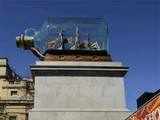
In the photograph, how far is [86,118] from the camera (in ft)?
74.6

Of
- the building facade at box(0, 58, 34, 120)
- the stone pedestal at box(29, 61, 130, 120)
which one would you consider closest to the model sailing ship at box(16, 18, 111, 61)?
the stone pedestal at box(29, 61, 130, 120)

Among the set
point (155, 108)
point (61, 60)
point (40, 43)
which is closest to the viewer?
point (155, 108)

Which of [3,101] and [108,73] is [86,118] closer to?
[108,73]

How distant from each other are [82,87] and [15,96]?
2491 inches

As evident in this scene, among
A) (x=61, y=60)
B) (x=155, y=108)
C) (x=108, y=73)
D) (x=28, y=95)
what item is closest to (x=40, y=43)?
(x=61, y=60)

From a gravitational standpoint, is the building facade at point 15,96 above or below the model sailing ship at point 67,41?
below

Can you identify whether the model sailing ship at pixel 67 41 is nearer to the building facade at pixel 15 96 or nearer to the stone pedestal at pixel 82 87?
the stone pedestal at pixel 82 87

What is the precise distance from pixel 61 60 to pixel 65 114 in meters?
2.81

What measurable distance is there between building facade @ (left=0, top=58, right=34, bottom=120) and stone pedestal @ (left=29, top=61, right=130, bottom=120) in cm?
6081

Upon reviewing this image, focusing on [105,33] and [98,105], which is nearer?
[98,105]

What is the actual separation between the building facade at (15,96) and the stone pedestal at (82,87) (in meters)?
60.8

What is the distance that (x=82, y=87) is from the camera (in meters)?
23.7

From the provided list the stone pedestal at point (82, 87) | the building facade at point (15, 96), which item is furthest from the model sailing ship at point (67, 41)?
the building facade at point (15, 96)

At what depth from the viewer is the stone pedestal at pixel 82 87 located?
2316 centimetres
